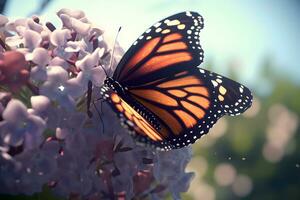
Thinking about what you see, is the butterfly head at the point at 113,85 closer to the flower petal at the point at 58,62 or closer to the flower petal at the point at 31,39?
the flower petal at the point at 58,62

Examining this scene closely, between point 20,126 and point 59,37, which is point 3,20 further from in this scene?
point 20,126

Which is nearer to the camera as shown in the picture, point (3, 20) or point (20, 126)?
point (20, 126)

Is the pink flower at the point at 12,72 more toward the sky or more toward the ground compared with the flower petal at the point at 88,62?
more toward the ground

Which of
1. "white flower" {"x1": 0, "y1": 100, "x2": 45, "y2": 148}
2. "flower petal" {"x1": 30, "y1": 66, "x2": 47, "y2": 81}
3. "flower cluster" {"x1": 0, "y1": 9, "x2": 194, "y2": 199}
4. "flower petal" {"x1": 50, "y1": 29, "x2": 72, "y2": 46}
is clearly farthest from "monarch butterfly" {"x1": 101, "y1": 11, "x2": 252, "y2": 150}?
"white flower" {"x1": 0, "y1": 100, "x2": 45, "y2": 148}

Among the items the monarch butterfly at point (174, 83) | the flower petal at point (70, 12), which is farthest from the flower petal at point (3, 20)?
the monarch butterfly at point (174, 83)

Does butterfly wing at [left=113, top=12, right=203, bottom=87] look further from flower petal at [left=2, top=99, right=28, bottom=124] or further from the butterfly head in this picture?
flower petal at [left=2, top=99, right=28, bottom=124]

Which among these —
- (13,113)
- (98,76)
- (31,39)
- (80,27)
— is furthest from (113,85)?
(13,113)
